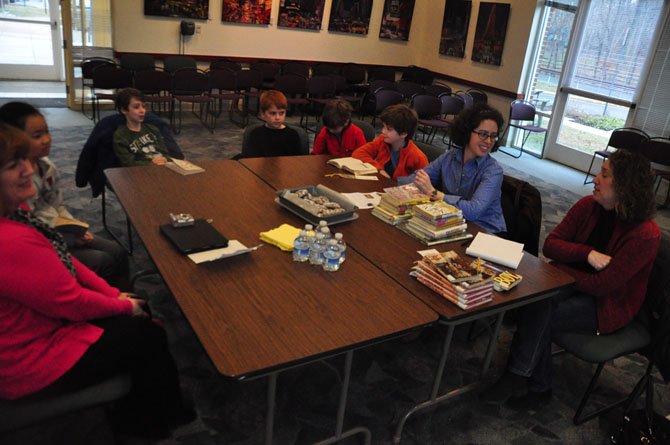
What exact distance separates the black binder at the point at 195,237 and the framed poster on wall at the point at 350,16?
7838 millimetres

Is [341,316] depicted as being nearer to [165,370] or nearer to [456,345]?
[165,370]

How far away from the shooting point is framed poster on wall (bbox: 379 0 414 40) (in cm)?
970

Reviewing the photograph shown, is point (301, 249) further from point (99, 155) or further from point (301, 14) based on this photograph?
point (301, 14)

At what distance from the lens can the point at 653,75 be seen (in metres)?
6.56

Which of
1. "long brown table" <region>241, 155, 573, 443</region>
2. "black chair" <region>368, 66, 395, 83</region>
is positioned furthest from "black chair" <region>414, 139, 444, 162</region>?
"black chair" <region>368, 66, 395, 83</region>

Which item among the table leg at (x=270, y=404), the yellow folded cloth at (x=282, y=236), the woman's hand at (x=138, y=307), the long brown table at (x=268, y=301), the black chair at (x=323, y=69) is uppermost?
the black chair at (x=323, y=69)

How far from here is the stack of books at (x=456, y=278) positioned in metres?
1.92

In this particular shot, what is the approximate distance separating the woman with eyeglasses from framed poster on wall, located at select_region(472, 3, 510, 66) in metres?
6.09

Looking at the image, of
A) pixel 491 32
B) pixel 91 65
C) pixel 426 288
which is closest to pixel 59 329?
pixel 426 288

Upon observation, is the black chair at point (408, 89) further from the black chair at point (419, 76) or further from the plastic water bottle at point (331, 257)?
the plastic water bottle at point (331, 257)

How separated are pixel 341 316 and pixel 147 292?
1750 mm

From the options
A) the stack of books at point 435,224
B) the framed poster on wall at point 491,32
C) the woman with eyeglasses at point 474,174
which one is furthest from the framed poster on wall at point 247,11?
the stack of books at point 435,224

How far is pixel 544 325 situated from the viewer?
236 centimetres

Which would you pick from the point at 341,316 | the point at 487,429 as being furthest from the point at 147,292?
the point at 487,429
